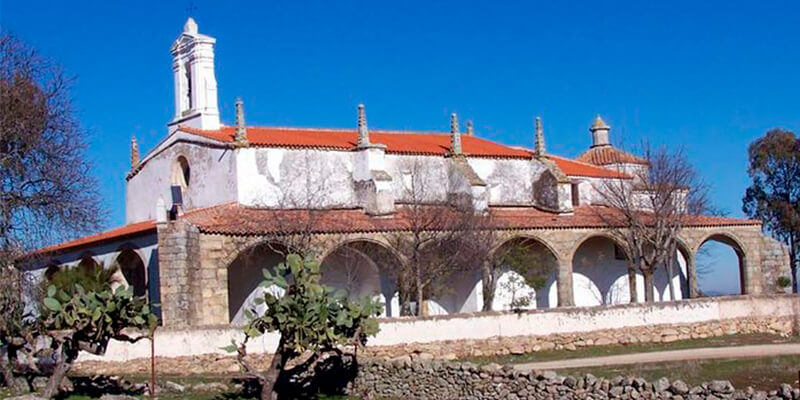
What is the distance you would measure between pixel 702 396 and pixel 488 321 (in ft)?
49.5

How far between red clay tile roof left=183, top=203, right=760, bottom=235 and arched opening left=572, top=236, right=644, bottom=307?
140cm

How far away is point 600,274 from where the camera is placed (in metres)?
45.3

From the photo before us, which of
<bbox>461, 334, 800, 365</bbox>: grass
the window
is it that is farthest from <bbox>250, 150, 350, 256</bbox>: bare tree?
<bbox>461, 334, 800, 365</bbox>: grass

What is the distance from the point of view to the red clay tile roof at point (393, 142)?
4147 cm

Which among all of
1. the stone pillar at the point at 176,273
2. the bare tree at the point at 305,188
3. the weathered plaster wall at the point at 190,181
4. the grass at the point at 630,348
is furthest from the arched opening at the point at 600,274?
the stone pillar at the point at 176,273

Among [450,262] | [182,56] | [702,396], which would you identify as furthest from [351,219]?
[702,396]

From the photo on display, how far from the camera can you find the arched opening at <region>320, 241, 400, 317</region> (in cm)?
3894

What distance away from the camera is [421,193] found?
4234cm

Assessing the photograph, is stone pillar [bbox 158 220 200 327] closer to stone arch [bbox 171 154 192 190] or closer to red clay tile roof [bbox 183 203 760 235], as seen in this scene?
red clay tile roof [bbox 183 203 760 235]

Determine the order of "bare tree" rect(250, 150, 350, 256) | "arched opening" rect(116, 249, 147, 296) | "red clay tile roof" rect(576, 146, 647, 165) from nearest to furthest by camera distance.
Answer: "bare tree" rect(250, 150, 350, 256) → "arched opening" rect(116, 249, 147, 296) → "red clay tile roof" rect(576, 146, 647, 165)

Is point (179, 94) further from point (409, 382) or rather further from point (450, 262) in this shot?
point (409, 382)

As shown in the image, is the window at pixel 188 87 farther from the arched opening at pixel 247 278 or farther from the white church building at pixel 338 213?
the arched opening at pixel 247 278

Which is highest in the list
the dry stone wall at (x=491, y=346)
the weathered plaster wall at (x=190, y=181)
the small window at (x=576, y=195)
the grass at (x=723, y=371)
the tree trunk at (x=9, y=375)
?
the weathered plaster wall at (x=190, y=181)

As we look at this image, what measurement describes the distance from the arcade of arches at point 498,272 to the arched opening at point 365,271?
0.11 ft
